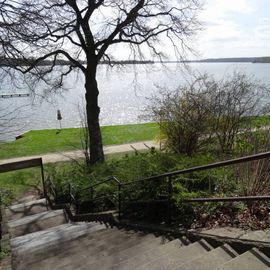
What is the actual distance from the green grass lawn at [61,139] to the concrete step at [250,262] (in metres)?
14.5

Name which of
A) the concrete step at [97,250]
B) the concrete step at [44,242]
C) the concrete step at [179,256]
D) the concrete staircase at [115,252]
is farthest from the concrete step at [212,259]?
the concrete step at [44,242]

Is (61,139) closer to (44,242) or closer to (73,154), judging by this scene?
(73,154)

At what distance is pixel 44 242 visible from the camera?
23.4ft

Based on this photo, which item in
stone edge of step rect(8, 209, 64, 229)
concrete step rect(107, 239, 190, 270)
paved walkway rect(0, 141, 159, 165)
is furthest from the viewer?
paved walkway rect(0, 141, 159, 165)

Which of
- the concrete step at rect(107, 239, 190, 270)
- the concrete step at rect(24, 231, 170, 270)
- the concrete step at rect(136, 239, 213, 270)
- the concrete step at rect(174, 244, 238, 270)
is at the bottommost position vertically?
the concrete step at rect(24, 231, 170, 270)

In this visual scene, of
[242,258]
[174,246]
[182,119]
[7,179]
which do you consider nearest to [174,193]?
[174,246]

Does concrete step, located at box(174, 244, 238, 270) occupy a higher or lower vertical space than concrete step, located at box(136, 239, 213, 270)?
higher

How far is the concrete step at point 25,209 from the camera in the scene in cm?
1084

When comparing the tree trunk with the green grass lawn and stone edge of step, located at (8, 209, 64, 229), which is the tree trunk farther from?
stone edge of step, located at (8, 209, 64, 229)

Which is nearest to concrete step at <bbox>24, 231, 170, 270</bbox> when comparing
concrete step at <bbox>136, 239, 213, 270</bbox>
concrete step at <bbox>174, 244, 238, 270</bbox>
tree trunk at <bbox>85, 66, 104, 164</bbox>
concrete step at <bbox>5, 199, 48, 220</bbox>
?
concrete step at <bbox>136, 239, 213, 270</bbox>

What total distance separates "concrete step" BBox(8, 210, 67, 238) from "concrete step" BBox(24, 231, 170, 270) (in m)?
3.17

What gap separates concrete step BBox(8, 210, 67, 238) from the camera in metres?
9.09

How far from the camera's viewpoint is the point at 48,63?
48.9ft

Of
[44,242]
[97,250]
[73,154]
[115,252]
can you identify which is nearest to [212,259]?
[115,252]
